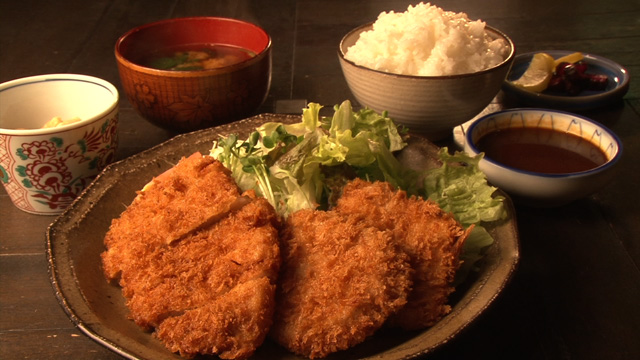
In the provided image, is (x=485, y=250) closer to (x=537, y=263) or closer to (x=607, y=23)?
(x=537, y=263)

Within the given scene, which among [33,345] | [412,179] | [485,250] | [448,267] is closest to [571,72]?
[412,179]

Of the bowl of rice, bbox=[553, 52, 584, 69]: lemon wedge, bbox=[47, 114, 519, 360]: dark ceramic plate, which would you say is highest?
the bowl of rice

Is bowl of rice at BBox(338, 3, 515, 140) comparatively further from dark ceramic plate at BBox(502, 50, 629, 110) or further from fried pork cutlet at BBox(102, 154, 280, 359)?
fried pork cutlet at BBox(102, 154, 280, 359)

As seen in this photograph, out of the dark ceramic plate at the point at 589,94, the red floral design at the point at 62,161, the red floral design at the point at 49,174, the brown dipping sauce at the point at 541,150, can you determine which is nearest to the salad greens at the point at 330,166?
the brown dipping sauce at the point at 541,150

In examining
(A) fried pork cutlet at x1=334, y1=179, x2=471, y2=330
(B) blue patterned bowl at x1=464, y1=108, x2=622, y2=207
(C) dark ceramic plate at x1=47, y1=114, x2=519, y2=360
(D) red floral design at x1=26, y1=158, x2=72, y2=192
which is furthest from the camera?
(D) red floral design at x1=26, y1=158, x2=72, y2=192

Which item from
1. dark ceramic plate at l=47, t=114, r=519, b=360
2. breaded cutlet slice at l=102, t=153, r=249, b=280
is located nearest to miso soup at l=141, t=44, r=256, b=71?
dark ceramic plate at l=47, t=114, r=519, b=360

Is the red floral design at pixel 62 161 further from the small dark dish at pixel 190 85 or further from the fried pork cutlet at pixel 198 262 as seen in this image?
the fried pork cutlet at pixel 198 262

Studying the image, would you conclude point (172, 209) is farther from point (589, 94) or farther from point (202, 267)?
point (589, 94)
